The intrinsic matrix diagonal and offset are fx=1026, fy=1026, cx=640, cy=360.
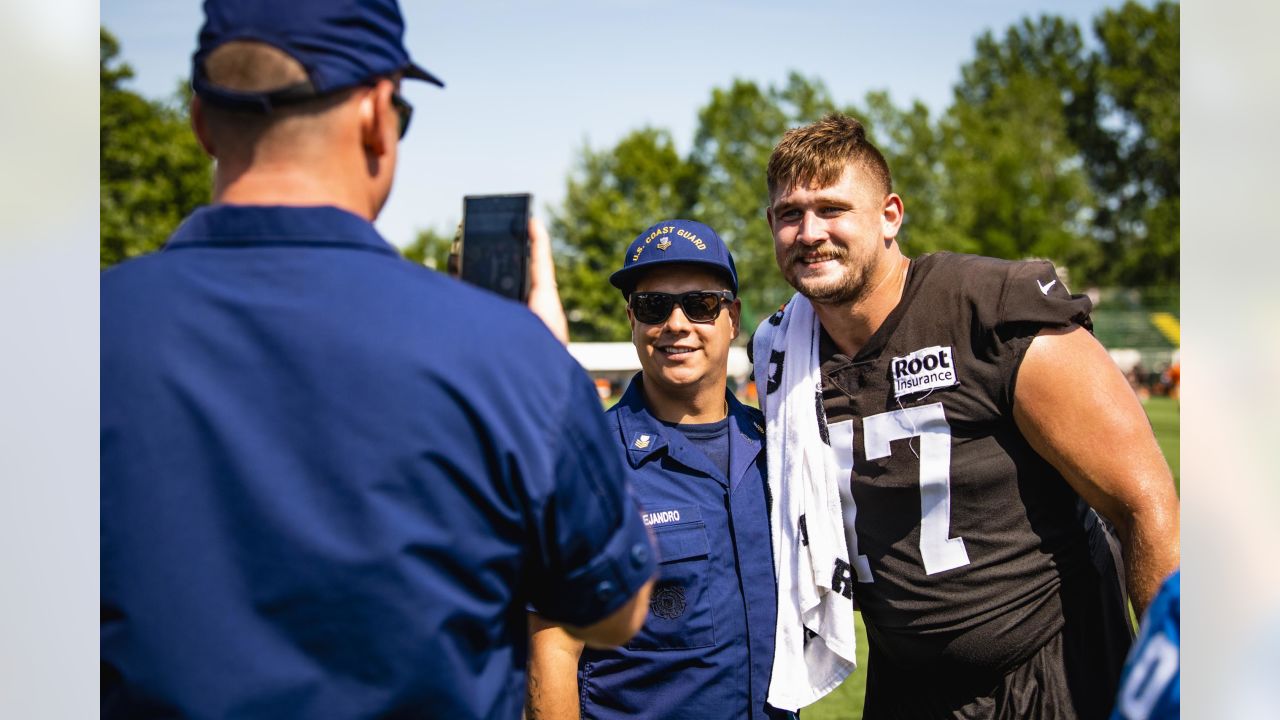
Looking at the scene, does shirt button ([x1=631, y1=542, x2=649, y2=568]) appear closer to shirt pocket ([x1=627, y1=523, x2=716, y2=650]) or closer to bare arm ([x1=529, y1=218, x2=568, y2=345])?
bare arm ([x1=529, y1=218, x2=568, y2=345])

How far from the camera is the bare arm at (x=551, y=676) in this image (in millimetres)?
2967

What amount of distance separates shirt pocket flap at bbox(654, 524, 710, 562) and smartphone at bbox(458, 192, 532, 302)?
5.02 ft

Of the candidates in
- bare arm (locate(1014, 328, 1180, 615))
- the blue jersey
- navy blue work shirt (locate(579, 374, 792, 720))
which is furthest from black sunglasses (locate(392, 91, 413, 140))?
bare arm (locate(1014, 328, 1180, 615))

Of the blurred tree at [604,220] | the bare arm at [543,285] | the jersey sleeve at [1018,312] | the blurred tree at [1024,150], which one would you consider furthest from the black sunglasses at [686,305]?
the blurred tree at [1024,150]

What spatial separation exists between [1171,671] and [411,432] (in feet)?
3.42

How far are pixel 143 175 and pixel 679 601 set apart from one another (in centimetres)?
3421

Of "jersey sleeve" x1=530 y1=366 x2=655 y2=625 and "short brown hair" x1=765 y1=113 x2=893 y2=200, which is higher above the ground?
"short brown hair" x1=765 y1=113 x2=893 y2=200

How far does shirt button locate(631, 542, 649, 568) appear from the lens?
1.61 metres

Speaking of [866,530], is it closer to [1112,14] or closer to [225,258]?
[225,258]

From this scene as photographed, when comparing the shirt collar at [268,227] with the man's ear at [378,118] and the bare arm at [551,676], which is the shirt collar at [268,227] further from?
the bare arm at [551,676]

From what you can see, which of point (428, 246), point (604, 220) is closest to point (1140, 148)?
point (604, 220)

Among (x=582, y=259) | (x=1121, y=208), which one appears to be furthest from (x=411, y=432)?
(x=1121, y=208)

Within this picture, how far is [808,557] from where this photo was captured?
128 inches

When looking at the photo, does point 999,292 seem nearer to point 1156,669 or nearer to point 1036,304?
point 1036,304
